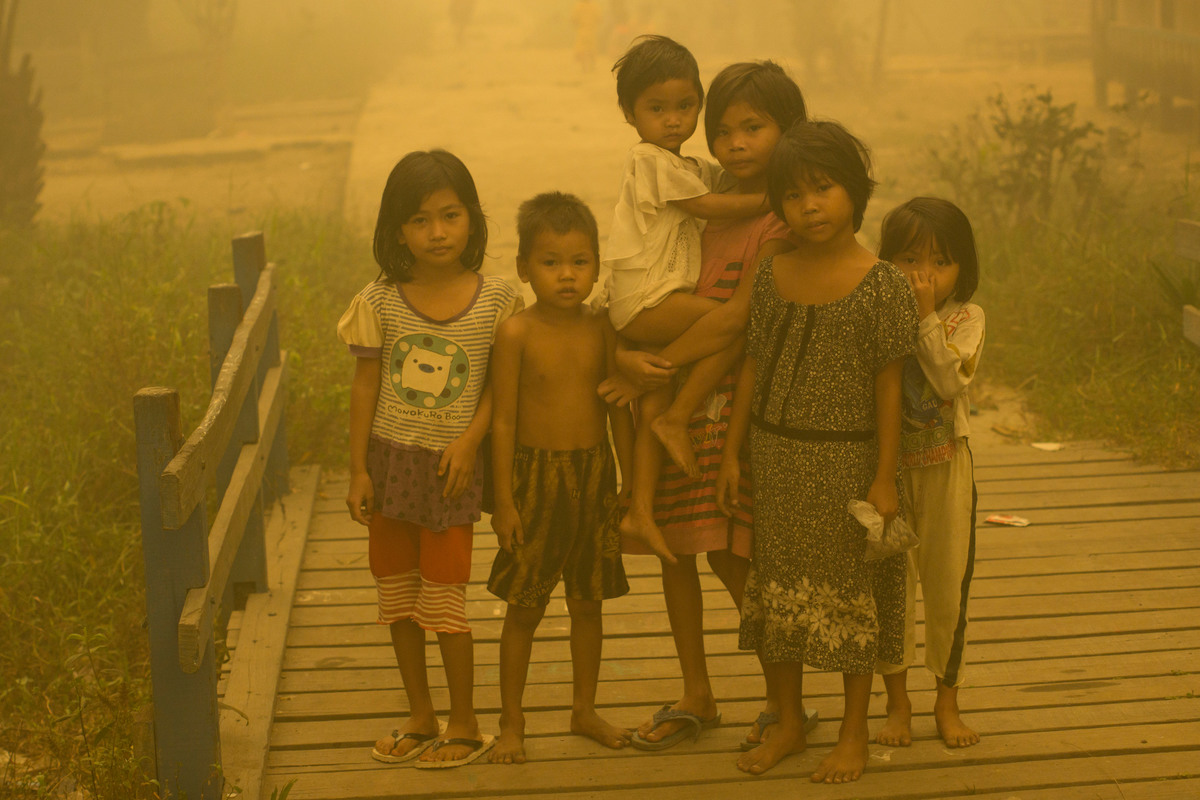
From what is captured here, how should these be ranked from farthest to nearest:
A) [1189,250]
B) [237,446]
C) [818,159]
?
[1189,250] → [237,446] → [818,159]

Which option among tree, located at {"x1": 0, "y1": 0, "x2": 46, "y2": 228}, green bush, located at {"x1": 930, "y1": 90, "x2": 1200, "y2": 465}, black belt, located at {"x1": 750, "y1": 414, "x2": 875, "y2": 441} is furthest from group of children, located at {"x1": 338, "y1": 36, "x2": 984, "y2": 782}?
tree, located at {"x1": 0, "y1": 0, "x2": 46, "y2": 228}

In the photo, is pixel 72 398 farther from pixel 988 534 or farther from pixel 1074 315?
pixel 1074 315

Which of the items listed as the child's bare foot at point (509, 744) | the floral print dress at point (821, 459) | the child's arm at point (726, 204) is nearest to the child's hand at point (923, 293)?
the floral print dress at point (821, 459)

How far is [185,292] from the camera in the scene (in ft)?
23.7

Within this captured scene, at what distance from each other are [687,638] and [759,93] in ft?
4.60

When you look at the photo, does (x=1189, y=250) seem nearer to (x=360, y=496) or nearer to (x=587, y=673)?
(x=587, y=673)

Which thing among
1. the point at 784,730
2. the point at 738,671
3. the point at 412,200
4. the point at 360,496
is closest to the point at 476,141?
the point at 738,671

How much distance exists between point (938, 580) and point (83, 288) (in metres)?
6.57

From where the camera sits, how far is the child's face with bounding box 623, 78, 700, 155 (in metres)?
2.88

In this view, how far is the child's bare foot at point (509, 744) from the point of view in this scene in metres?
3.12

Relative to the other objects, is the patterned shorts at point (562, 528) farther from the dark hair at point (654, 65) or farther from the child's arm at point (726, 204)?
the dark hair at point (654, 65)

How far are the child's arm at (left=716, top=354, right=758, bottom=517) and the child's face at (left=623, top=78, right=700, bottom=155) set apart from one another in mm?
565

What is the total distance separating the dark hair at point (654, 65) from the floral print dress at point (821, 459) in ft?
1.64

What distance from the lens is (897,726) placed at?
3156 millimetres
